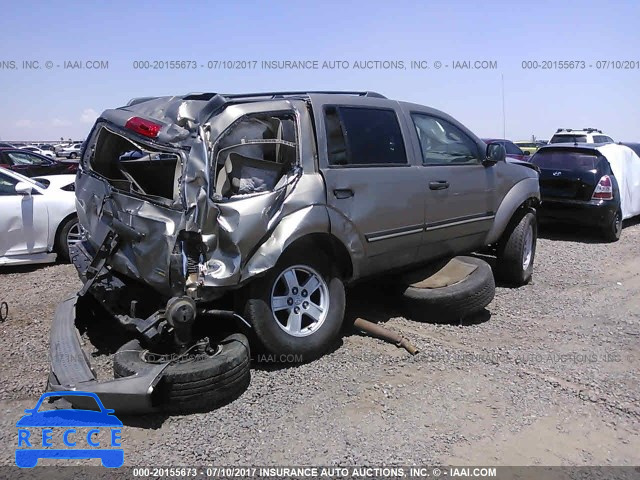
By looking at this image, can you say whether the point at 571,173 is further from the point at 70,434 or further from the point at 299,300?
the point at 70,434

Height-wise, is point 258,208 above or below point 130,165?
below

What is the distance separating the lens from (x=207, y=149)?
3.93 meters

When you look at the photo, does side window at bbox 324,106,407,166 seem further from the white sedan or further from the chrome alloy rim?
the white sedan

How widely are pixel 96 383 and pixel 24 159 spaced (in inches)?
514

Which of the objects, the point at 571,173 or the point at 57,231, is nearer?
the point at 57,231

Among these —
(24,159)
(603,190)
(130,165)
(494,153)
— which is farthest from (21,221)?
(603,190)

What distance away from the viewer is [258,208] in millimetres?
4074

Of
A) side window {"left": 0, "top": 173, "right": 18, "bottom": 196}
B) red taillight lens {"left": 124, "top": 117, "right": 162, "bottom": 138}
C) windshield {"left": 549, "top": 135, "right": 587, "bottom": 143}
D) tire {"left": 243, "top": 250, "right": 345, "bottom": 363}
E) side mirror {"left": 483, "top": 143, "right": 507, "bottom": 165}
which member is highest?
windshield {"left": 549, "top": 135, "right": 587, "bottom": 143}

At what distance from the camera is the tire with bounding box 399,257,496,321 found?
17.0 feet

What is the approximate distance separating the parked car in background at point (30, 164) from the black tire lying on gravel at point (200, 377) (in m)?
11.5

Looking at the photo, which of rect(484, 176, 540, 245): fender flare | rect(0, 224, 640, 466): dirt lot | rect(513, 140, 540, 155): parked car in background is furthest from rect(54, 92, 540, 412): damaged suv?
rect(513, 140, 540, 155): parked car in background

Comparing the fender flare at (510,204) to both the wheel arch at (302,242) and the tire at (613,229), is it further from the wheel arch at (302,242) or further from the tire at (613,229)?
the tire at (613,229)

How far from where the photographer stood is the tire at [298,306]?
4.15 meters

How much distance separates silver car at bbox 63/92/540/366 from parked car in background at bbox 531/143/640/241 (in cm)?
525
